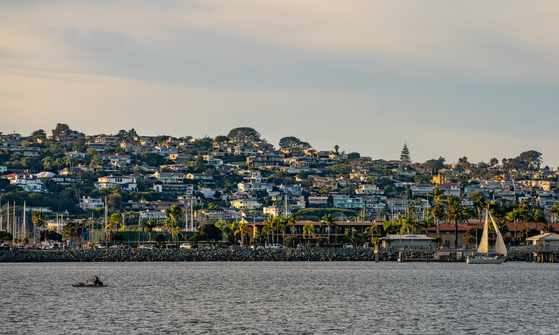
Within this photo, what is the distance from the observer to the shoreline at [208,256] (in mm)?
120938

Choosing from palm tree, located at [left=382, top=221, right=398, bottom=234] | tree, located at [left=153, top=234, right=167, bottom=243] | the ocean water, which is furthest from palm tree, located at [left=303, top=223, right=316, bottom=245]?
the ocean water

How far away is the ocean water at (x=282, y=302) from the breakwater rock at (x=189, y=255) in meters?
24.6

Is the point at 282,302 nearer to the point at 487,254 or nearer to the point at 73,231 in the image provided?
the point at 487,254

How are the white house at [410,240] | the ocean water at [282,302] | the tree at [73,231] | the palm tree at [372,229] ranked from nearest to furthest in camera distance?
the ocean water at [282,302] < the white house at [410,240] < the palm tree at [372,229] < the tree at [73,231]

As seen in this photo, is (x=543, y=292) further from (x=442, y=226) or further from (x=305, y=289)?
(x=442, y=226)

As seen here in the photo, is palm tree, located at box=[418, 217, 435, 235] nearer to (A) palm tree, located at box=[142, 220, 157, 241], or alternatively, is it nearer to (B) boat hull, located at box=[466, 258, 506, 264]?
(B) boat hull, located at box=[466, 258, 506, 264]

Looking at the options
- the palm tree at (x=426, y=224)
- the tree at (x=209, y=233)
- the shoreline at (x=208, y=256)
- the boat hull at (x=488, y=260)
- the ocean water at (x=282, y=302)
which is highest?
the palm tree at (x=426, y=224)

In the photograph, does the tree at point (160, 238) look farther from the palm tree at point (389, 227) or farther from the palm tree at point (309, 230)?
the palm tree at point (389, 227)

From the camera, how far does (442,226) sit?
490 ft

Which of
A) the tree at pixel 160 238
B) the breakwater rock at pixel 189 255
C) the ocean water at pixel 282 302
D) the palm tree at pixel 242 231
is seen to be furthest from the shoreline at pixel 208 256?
the tree at pixel 160 238

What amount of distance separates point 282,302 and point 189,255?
64371mm

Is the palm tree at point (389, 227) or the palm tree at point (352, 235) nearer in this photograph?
the palm tree at point (389, 227)

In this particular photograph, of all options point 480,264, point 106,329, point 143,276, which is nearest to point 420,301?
point 106,329

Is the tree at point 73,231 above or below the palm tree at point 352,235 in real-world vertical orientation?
above
